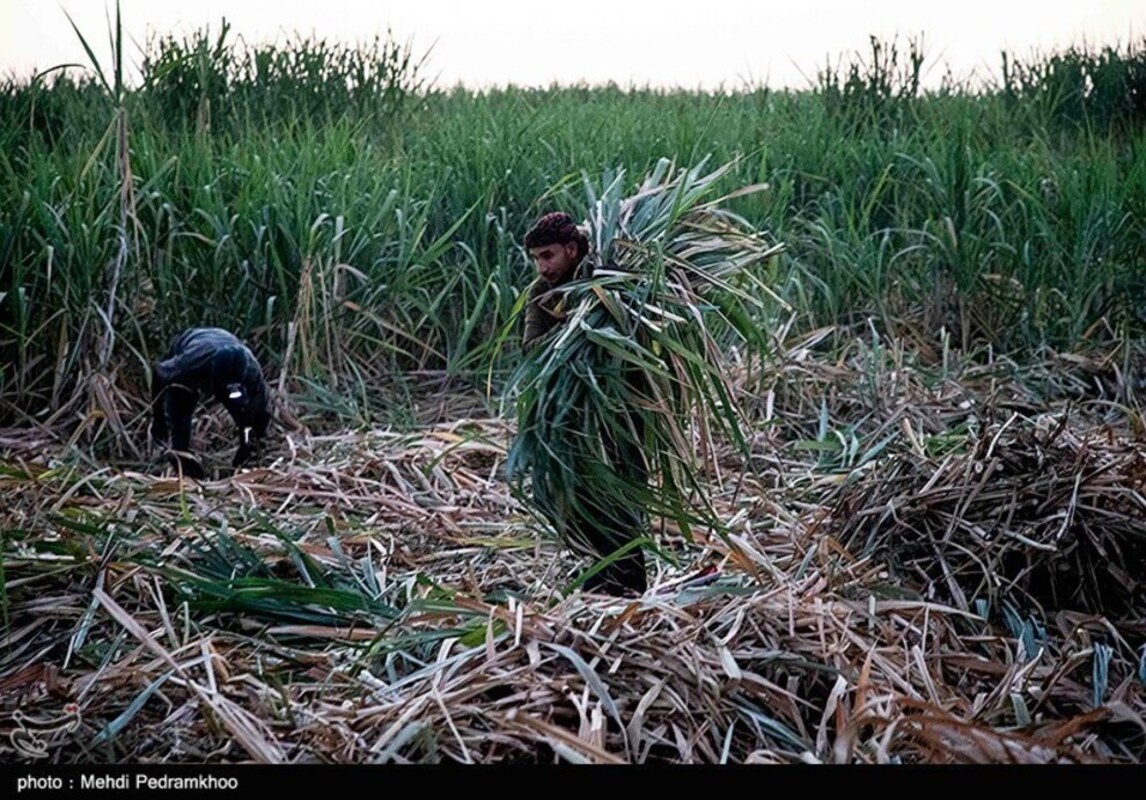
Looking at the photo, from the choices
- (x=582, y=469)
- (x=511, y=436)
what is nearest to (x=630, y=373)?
(x=582, y=469)

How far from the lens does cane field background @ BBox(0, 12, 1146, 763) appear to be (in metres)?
2.53

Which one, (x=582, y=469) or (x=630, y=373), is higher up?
(x=630, y=373)

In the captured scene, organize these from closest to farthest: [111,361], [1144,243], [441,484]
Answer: [441,484] → [111,361] → [1144,243]

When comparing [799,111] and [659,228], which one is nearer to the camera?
[659,228]

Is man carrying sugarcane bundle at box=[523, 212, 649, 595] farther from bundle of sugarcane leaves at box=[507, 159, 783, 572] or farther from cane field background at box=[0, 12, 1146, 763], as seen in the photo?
cane field background at box=[0, 12, 1146, 763]

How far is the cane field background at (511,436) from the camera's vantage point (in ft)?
8.30

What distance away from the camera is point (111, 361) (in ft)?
16.4

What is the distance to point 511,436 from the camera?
13.9 ft

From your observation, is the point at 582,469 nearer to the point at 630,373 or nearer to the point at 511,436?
the point at 630,373

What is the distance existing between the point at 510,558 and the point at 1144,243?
3.44 meters

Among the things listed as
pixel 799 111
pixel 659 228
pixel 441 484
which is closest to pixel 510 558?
pixel 441 484

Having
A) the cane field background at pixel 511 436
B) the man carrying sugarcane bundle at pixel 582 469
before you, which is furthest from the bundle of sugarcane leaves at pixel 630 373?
the cane field background at pixel 511 436

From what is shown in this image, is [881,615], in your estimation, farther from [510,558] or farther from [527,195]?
[527,195]

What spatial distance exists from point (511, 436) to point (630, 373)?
1.27m
